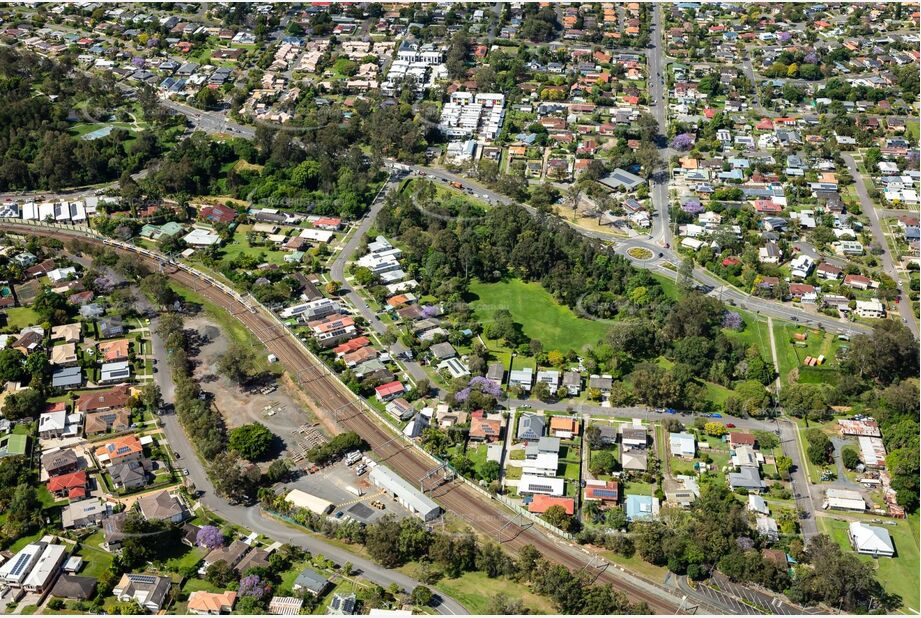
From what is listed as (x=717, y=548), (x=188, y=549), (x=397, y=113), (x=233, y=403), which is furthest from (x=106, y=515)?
(x=397, y=113)

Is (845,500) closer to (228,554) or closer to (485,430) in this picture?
(485,430)

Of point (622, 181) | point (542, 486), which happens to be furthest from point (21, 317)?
point (622, 181)

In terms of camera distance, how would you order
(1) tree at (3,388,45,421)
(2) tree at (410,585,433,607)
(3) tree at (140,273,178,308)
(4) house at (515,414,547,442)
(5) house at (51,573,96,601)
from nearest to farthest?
(2) tree at (410,585,433,607) < (5) house at (51,573,96,601) < (4) house at (515,414,547,442) < (1) tree at (3,388,45,421) < (3) tree at (140,273,178,308)

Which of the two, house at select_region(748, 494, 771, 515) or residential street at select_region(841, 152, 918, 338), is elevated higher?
residential street at select_region(841, 152, 918, 338)

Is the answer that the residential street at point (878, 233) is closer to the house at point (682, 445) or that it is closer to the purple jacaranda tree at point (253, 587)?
the house at point (682, 445)

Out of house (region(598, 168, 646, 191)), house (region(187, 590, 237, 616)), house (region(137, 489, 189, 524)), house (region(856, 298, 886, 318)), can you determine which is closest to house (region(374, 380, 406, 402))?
house (region(137, 489, 189, 524))

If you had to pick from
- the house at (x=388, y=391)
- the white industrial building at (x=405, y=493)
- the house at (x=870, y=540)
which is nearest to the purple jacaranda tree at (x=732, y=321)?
the house at (x=870, y=540)

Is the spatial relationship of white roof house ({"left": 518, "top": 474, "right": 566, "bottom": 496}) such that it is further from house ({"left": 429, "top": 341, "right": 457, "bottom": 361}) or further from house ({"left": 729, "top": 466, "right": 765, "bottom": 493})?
house ({"left": 429, "top": 341, "right": 457, "bottom": 361})
